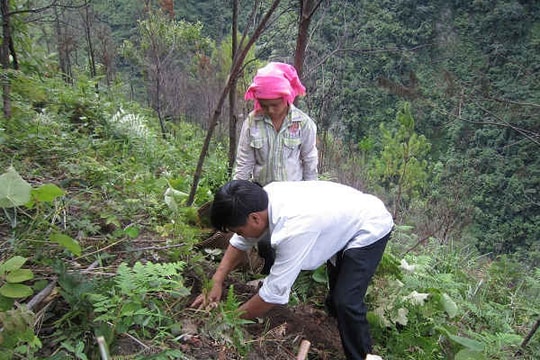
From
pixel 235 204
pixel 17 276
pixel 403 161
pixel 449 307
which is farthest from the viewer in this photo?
pixel 403 161

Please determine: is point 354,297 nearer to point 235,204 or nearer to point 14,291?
point 235,204

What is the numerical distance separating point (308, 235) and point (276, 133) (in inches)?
40.7

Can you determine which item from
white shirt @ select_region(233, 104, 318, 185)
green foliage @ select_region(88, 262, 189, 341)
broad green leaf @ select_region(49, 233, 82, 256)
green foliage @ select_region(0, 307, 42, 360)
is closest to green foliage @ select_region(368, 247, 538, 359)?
white shirt @ select_region(233, 104, 318, 185)

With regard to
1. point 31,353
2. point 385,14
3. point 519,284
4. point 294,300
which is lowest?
point 519,284

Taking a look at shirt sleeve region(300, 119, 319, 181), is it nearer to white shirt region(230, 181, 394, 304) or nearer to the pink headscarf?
the pink headscarf

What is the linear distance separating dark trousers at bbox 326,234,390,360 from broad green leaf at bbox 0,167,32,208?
1.37 m

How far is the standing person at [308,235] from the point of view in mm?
1706

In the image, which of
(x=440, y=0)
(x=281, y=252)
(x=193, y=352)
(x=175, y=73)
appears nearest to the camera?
(x=193, y=352)

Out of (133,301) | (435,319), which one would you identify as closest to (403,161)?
(435,319)

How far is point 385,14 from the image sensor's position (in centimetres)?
2395

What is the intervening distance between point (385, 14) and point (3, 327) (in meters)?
26.0

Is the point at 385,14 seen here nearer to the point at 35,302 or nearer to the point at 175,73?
the point at 175,73

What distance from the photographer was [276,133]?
2604 mm

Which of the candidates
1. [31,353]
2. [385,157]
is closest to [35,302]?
[31,353]
